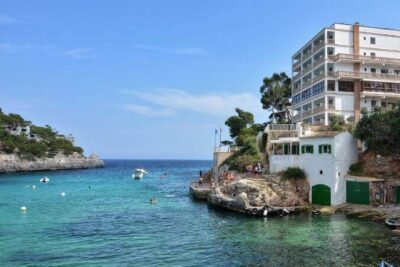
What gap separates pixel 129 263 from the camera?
25.9 meters

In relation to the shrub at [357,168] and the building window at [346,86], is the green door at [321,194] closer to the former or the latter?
the shrub at [357,168]

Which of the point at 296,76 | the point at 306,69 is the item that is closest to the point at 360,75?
the point at 306,69

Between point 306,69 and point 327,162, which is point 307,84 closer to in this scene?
point 306,69

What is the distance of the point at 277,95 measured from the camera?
276 feet

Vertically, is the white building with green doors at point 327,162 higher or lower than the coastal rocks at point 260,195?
higher

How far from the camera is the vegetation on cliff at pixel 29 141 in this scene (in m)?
137

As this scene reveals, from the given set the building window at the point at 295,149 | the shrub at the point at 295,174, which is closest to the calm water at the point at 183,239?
the shrub at the point at 295,174

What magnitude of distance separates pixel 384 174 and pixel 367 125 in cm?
611

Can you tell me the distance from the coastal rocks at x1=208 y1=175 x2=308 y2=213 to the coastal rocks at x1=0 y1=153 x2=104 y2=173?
108m

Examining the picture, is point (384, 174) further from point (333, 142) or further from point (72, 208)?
point (72, 208)

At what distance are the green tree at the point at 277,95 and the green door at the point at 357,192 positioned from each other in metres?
40.4

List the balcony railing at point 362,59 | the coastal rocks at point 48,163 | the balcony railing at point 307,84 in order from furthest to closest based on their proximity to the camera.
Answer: the coastal rocks at point 48,163, the balcony railing at point 307,84, the balcony railing at point 362,59

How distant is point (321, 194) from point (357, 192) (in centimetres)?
420

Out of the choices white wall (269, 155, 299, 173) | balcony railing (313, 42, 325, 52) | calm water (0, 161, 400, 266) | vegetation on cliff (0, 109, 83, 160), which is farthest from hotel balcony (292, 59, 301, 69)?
vegetation on cliff (0, 109, 83, 160)
